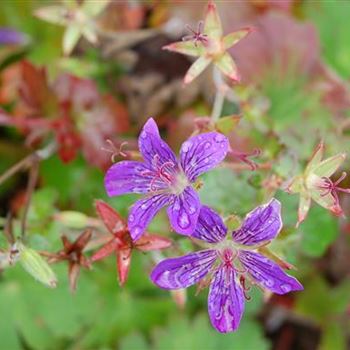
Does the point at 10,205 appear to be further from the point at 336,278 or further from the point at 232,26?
the point at 336,278

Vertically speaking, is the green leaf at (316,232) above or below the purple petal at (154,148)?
below

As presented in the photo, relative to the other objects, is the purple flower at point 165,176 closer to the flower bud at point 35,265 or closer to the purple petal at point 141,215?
the purple petal at point 141,215

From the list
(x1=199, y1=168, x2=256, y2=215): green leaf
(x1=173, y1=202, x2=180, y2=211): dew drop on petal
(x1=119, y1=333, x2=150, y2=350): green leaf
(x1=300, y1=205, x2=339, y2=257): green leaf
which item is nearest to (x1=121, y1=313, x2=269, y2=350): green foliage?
(x1=119, y1=333, x2=150, y2=350): green leaf

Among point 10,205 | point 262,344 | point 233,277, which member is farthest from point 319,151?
point 10,205

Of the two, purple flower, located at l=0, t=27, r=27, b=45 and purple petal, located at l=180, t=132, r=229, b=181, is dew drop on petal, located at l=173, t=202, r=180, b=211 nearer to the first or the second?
purple petal, located at l=180, t=132, r=229, b=181

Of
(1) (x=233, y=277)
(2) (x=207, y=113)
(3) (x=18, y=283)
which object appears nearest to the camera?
(1) (x=233, y=277)

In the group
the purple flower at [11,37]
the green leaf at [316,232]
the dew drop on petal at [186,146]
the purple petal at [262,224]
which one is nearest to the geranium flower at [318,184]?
the purple petal at [262,224]
